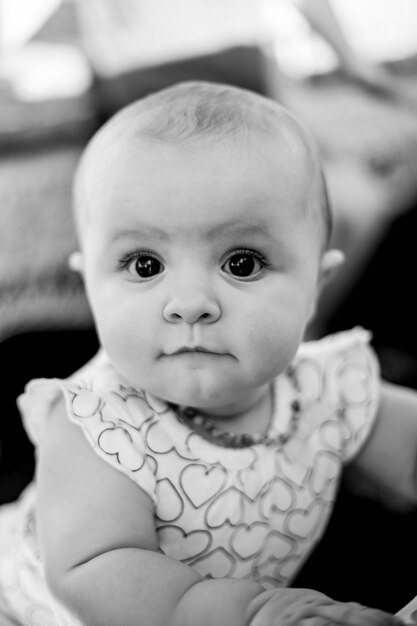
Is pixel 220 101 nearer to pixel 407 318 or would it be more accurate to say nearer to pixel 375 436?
pixel 375 436

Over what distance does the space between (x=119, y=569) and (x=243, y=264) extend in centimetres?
27

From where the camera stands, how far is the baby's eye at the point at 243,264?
0.66 m

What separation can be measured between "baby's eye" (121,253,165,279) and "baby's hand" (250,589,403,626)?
0.92ft

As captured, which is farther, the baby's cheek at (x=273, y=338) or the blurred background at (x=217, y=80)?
the blurred background at (x=217, y=80)

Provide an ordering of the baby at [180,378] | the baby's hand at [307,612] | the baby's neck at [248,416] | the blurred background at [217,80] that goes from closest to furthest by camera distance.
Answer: the baby's hand at [307,612]
the baby at [180,378]
the baby's neck at [248,416]
the blurred background at [217,80]

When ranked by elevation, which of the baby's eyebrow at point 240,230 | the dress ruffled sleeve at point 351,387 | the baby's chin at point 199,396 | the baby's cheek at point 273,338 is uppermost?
the baby's eyebrow at point 240,230

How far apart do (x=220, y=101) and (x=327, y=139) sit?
0.68 metres

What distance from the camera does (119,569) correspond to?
1.90 ft

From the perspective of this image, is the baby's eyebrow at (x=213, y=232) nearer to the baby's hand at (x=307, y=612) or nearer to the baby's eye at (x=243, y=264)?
the baby's eye at (x=243, y=264)

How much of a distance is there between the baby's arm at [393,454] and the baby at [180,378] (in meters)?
0.11

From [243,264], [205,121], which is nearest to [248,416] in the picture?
[243,264]

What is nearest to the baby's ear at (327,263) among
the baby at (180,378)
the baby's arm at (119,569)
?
the baby at (180,378)

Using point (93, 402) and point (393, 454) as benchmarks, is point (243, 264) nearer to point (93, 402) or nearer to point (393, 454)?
point (93, 402)

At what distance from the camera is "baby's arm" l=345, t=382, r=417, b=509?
34.3 inches
